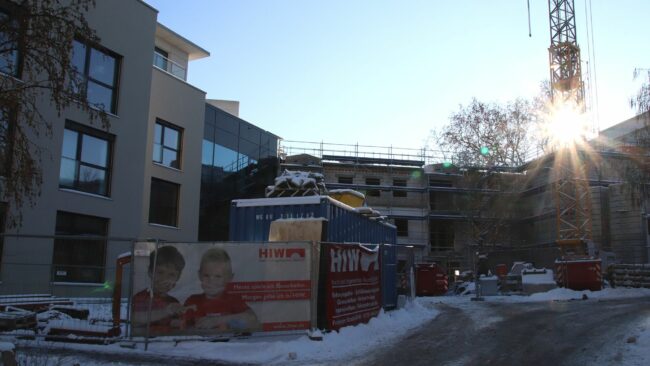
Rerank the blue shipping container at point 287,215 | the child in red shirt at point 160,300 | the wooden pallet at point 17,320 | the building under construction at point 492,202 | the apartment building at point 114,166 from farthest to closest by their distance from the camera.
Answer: the building under construction at point 492,202
the apartment building at point 114,166
the blue shipping container at point 287,215
the wooden pallet at point 17,320
the child in red shirt at point 160,300

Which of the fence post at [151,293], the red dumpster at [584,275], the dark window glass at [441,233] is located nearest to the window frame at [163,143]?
the fence post at [151,293]

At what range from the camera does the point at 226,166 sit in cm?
3356

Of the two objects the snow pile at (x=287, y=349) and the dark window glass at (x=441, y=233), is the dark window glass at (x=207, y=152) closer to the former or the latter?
the snow pile at (x=287, y=349)

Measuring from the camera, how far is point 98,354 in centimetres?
897

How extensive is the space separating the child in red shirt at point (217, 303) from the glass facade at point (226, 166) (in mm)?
21613

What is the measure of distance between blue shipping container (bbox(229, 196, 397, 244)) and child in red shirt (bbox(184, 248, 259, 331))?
120 inches

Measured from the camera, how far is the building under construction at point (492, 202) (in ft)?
133

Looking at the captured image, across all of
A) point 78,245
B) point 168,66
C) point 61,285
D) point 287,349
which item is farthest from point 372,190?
point 287,349

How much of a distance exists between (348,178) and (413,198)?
22.3 ft

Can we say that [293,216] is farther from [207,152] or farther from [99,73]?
[207,152]

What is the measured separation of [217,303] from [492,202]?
42169 mm

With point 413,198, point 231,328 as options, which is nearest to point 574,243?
point 413,198

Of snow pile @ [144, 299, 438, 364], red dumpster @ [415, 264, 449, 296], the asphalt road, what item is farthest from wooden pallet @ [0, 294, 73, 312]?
red dumpster @ [415, 264, 449, 296]

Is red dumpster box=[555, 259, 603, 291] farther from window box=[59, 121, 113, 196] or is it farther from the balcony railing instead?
window box=[59, 121, 113, 196]
